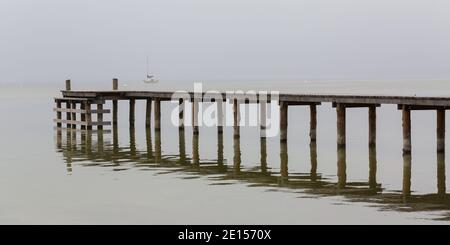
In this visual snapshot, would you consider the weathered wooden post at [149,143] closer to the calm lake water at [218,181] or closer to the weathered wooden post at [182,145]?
the calm lake water at [218,181]

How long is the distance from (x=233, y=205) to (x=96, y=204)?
2935mm

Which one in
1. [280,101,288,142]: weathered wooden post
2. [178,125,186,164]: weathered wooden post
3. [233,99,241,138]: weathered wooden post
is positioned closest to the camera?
[178,125,186,164]: weathered wooden post

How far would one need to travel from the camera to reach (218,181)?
2231cm

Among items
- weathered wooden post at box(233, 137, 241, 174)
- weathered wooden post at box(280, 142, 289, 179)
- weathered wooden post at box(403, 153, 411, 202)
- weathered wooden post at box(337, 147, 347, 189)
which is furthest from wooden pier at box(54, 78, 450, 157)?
weathered wooden post at box(280, 142, 289, 179)

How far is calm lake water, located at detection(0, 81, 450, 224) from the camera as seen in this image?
1759cm

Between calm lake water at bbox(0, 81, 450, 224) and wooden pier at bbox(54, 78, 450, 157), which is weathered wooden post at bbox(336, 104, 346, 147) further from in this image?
calm lake water at bbox(0, 81, 450, 224)

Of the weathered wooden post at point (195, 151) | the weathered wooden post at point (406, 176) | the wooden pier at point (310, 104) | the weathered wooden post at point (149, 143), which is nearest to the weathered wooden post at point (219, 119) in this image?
the wooden pier at point (310, 104)

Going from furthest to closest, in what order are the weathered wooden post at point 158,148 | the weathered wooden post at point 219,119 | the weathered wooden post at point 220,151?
1. the weathered wooden post at point 219,119
2. the weathered wooden post at point 158,148
3. the weathered wooden post at point 220,151

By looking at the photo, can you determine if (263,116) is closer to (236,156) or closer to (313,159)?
(236,156)

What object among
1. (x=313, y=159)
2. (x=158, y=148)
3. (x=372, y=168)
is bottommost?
(x=372, y=168)

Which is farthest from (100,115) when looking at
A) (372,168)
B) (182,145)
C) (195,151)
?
(372,168)

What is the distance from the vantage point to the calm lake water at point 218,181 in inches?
693

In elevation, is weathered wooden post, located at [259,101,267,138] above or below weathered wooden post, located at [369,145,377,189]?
above
